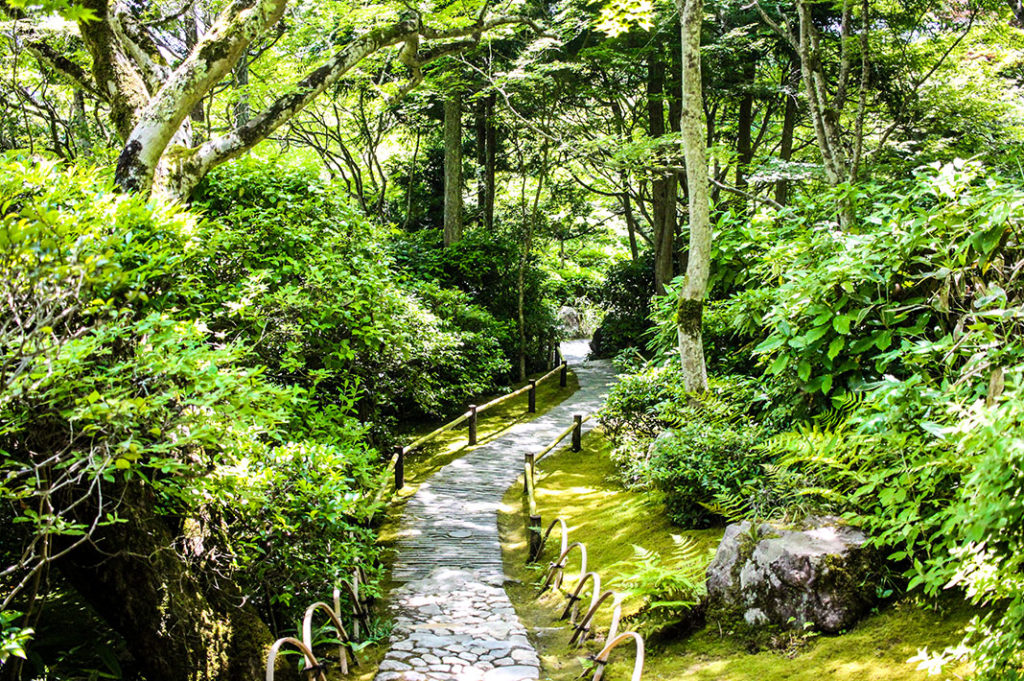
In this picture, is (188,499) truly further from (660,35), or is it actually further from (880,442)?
(660,35)

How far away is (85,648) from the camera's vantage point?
4.40 meters

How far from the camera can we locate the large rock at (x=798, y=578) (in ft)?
14.6

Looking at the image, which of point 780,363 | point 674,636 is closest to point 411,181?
point 780,363

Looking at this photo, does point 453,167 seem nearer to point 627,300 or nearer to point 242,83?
point 242,83

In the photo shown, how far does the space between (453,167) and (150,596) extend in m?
14.5

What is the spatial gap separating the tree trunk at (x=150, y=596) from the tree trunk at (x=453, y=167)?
1357cm

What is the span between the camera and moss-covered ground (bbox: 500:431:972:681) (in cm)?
396

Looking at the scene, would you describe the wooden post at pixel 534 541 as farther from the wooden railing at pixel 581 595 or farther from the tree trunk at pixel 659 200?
the tree trunk at pixel 659 200

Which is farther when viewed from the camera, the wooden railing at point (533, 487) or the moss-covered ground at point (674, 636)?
the wooden railing at point (533, 487)

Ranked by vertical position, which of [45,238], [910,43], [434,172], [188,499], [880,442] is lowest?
[880,442]

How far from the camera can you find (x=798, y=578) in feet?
14.9

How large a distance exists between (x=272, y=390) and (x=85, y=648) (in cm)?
205

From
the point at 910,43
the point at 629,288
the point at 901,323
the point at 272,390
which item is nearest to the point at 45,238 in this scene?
the point at 272,390

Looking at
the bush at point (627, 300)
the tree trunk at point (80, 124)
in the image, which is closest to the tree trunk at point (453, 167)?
the bush at point (627, 300)
